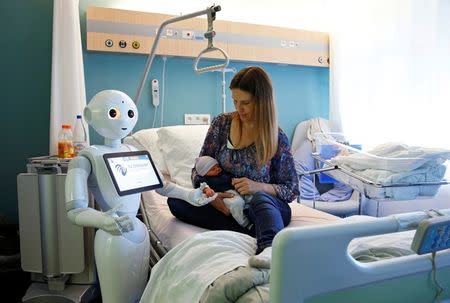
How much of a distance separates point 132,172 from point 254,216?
498mm

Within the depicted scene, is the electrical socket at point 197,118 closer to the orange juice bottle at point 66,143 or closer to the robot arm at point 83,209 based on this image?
the orange juice bottle at point 66,143

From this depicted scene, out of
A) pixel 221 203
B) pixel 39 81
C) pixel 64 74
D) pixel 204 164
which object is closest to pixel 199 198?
pixel 221 203

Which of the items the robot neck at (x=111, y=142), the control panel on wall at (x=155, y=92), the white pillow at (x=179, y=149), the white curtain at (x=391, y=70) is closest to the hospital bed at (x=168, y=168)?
the white pillow at (x=179, y=149)

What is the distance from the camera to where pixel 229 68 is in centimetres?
299

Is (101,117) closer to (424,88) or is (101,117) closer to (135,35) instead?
(135,35)

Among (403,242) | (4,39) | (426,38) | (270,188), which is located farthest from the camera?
(4,39)

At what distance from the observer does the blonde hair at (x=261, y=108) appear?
176 cm

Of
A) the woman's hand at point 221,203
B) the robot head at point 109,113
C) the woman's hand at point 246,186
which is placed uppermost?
the robot head at point 109,113

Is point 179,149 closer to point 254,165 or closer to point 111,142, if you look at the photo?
point 254,165

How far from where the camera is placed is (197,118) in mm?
2945

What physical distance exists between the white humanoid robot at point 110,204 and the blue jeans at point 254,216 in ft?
0.93

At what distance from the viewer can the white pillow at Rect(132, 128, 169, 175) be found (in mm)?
2412

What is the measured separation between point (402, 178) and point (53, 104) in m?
1.91

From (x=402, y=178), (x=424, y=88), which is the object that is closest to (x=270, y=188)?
(x=402, y=178)
